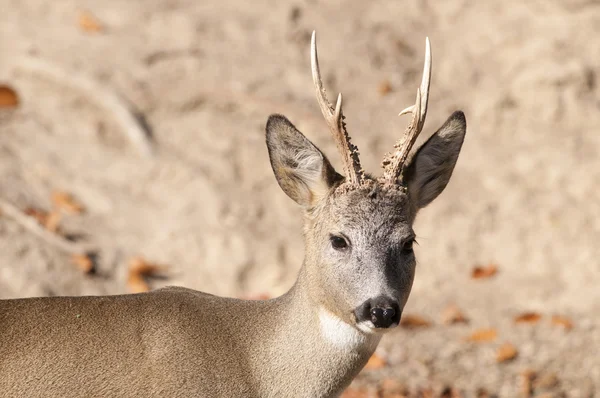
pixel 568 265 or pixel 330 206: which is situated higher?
pixel 330 206

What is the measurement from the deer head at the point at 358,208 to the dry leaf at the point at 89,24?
184 inches

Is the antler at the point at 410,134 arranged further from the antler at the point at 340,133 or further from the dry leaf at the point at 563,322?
the dry leaf at the point at 563,322

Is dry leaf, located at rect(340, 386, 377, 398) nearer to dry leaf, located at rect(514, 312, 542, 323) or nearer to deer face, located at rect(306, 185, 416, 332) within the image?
dry leaf, located at rect(514, 312, 542, 323)

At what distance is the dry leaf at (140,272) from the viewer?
7.18 metres

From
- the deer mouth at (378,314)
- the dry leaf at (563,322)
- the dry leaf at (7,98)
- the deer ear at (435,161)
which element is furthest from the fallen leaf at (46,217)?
the deer mouth at (378,314)

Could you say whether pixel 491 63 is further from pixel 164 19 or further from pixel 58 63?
pixel 58 63

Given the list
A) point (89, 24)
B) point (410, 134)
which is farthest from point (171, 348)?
point (89, 24)

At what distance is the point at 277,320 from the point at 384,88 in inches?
199

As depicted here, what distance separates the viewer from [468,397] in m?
6.44

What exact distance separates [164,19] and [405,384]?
404 cm

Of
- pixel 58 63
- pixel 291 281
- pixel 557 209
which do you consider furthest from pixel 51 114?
pixel 557 209

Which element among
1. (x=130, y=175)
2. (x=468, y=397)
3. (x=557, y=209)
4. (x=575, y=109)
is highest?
(x=575, y=109)

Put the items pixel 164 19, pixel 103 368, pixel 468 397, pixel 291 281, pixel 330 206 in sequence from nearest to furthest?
1. pixel 103 368
2. pixel 330 206
3. pixel 468 397
4. pixel 291 281
5. pixel 164 19

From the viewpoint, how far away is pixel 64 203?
755 centimetres
